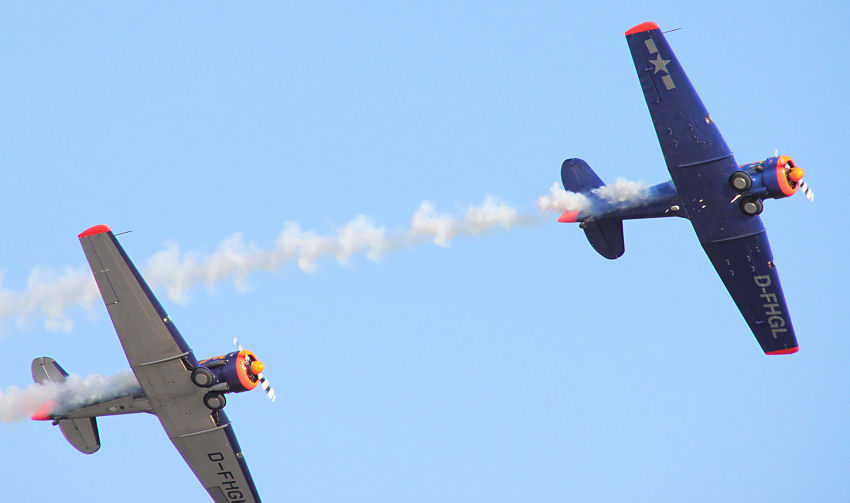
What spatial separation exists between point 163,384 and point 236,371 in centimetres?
217

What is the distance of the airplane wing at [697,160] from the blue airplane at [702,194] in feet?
0.09

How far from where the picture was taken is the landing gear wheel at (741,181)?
41.2m

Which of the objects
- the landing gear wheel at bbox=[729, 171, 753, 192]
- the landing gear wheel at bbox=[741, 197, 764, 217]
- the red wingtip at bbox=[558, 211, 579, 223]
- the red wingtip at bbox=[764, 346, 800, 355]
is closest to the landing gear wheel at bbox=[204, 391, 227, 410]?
the red wingtip at bbox=[558, 211, 579, 223]

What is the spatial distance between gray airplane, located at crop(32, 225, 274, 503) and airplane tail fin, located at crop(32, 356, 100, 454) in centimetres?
3

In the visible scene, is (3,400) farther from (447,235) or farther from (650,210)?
(650,210)

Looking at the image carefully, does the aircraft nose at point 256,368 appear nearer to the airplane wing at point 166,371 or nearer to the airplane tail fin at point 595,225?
the airplane wing at point 166,371

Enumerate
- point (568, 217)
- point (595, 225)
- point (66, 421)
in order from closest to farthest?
point (66, 421)
point (568, 217)
point (595, 225)

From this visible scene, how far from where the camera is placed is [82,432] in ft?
141

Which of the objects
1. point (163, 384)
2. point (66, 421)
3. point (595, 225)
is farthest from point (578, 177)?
point (66, 421)

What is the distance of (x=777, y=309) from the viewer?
4438 cm

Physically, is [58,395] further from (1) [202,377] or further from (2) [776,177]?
(2) [776,177]

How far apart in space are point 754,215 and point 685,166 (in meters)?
2.36

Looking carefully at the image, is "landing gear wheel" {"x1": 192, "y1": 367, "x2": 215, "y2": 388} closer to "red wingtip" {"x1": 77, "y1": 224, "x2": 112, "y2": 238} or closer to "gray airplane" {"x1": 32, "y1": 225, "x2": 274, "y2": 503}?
"gray airplane" {"x1": 32, "y1": 225, "x2": 274, "y2": 503}

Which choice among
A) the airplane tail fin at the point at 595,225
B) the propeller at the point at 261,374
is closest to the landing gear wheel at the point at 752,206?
the airplane tail fin at the point at 595,225
